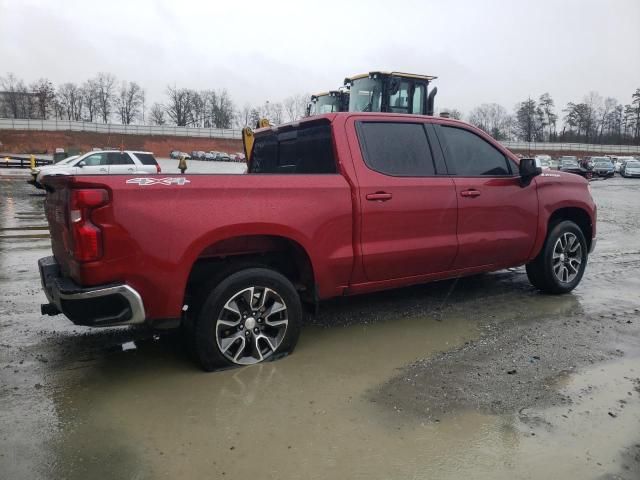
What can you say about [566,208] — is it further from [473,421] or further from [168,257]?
[168,257]

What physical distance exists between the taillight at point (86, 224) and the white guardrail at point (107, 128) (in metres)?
71.7

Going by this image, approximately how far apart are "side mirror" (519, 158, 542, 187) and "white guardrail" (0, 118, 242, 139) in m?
71.8

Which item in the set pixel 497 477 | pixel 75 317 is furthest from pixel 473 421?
pixel 75 317

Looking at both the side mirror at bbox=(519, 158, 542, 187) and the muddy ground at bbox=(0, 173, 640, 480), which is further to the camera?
the side mirror at bbox=(519, 158, 542, 187)

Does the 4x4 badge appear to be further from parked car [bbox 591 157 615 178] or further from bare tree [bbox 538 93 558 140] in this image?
bare tree [bbox 538 93 558 140]

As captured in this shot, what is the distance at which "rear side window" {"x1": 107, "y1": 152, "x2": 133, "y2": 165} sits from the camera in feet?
66.8

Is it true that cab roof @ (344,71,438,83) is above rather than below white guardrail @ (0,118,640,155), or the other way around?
below

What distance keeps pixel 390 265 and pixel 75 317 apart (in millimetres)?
A: 2503

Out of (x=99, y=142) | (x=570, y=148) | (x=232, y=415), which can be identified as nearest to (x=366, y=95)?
(x=232, y=415)

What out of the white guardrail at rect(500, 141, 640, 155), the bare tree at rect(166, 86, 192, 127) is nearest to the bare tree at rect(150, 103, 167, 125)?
the bare tree at rect(166, 86, 192, 127)

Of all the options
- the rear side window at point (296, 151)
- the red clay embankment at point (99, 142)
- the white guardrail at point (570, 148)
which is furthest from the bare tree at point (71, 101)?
the rear side window at point (296, 151)

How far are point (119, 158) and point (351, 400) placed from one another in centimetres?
1932

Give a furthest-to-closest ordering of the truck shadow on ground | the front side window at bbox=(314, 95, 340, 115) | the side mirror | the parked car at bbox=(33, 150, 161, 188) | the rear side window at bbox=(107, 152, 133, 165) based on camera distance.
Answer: the rear side window at bbox=(107, 152, 133, 165) → the parked car at bbox=(33, 150, 161, 188) → the front side window at bbox=(314, 95, 340, 115) → the side mirror → the truck shadow on ground

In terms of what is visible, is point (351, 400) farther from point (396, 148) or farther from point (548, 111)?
point (548, 111)
